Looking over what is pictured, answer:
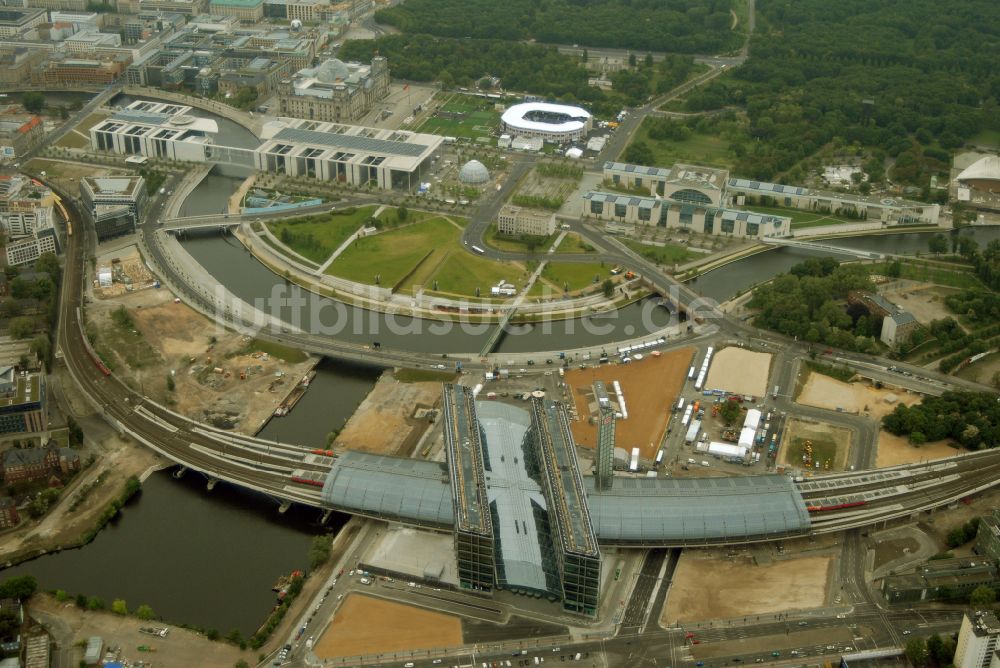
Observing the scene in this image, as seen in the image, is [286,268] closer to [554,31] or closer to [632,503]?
[632,503]

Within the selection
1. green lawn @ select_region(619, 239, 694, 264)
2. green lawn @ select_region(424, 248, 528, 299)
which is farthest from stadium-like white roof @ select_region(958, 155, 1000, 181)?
green lawn @ select_region(424, 248, 528, 299)

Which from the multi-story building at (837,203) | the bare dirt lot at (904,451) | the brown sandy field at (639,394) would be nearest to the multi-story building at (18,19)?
the multi-story building at (837,203)

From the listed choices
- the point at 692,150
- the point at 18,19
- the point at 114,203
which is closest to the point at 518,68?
the point at 692,150

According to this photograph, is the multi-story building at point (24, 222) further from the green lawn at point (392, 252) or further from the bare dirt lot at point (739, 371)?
the bare dirt lot at point (739, 371)

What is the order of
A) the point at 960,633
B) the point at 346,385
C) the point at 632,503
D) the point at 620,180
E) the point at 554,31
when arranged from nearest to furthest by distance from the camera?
the point at 960,633 → the point at 632,503 → the point at 346,385 → the point at 620,180 → the point at 554,31

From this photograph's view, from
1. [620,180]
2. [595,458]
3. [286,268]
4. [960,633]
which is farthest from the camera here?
[620,180]

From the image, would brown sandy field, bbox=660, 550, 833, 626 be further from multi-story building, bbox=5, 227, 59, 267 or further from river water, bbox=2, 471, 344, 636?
multi-story building, bbox=5, 227, 59, 267

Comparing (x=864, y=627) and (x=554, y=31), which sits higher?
(x=554, y=31)

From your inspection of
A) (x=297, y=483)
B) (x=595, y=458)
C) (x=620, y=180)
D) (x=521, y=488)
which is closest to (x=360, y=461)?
(x=297, y=483)
